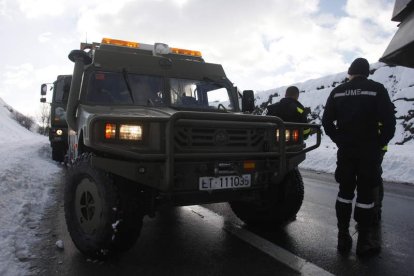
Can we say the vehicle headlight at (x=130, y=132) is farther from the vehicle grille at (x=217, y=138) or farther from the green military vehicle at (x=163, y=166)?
the vehicle grille at (x=217, y=138)

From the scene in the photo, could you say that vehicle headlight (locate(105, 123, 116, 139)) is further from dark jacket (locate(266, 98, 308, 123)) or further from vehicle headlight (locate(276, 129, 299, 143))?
dark jacket (locate(266, 98, 308, 123))

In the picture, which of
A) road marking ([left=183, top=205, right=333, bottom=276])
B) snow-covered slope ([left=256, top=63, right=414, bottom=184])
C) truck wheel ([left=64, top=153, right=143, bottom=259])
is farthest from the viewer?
snow-covered slope ([left=256, top=63, right=414, bottom=184])

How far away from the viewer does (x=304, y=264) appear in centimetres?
325

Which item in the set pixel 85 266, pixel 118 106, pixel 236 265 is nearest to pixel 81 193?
pixel 85 266

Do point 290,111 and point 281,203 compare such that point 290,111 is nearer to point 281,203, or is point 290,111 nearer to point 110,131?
point 281,203

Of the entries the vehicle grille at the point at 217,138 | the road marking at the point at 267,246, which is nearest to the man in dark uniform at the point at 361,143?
the road marking at the point at 267,246

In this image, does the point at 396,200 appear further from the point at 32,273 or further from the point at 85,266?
the point at 32,273

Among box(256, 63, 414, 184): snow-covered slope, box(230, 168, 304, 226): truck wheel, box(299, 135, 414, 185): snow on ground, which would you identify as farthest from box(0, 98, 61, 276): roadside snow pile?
box(299, 135, 414, 185): snow on ground

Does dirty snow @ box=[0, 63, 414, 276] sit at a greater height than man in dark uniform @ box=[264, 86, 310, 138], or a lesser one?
lesser

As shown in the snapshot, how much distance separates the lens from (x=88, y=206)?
3.54m

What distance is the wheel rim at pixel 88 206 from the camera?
11.0 ft

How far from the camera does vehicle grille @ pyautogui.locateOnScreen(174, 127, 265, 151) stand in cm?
335

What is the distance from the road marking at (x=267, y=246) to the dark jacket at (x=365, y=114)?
1247 millimetres

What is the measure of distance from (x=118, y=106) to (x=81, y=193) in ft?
4.14
